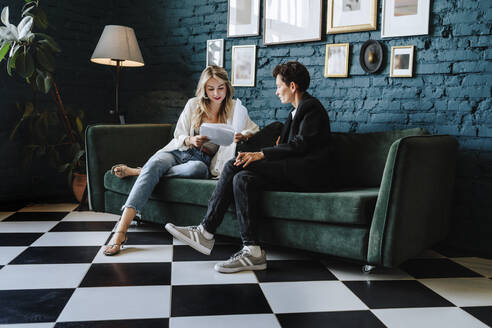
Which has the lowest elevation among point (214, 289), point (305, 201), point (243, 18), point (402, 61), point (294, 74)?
point (214, 289)

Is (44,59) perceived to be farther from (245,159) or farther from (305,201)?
(305,201)

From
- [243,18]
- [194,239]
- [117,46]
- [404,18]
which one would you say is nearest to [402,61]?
[404,18]

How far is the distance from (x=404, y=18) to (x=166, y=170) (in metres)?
1.75

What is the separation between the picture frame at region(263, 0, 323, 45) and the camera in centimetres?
309

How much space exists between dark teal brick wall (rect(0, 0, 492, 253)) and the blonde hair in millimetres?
551

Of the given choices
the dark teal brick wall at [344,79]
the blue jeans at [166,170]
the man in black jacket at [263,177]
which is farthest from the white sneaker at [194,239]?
the dark teal brick wall at [344,79]

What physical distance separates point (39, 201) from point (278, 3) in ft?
8.56

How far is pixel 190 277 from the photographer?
2.03m

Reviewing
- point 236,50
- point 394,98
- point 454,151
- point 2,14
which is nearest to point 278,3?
point 236,50

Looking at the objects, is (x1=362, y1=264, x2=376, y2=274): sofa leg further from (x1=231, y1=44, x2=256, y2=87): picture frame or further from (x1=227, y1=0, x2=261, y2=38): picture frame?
(x1=227, y1=0, x2=261, y2=38): picture frame

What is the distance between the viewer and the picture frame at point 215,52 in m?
3.63

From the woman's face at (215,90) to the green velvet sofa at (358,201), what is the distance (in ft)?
1.99

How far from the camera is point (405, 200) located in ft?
6.44

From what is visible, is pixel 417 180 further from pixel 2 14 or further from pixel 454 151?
pixel 2 14
